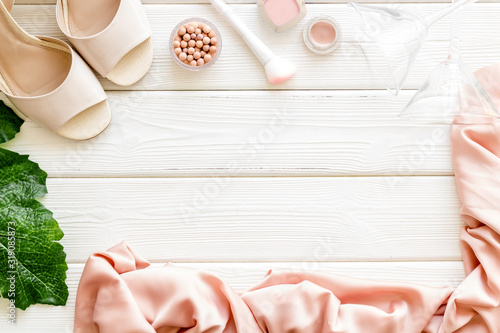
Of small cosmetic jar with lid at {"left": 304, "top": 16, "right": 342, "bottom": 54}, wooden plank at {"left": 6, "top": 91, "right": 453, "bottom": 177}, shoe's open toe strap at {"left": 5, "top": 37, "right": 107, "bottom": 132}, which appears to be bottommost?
wooden plank at {"left": 6, "top": 91, "right": 453, "bottom": 177}

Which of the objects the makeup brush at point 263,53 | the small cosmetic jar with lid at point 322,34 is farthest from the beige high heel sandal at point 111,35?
the small cosmetic jar with lid at point 322,34

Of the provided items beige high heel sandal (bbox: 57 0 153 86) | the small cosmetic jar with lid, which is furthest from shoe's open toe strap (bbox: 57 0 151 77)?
the small cosmetic jar with lid

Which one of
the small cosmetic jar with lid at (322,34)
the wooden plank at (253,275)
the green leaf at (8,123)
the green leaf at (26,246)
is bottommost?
the wooden plank at (253,275)

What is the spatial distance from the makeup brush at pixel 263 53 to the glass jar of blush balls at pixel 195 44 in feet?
0.14

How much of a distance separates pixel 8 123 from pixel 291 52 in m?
0.63

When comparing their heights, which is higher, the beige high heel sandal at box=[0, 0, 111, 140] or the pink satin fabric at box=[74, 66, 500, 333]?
the beige high heel sandal at box=[0, 0, 111, 140]

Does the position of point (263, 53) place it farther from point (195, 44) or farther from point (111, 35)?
point (111, 35)

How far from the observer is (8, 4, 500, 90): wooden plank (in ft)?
3.40

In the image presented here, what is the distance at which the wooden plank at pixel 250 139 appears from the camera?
103 cm

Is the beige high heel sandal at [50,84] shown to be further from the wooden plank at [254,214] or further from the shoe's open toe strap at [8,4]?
the wooden plank at [254,214]

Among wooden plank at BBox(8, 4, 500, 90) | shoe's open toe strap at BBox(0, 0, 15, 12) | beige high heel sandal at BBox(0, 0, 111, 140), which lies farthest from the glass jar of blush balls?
shoe's open toe strap at BBox(0, 0, 15, 12)

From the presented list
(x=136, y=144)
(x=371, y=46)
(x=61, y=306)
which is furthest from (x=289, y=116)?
(x=61, y=306)

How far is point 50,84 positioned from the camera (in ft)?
3.38

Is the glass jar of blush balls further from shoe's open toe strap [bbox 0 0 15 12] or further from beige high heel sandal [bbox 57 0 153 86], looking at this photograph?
shoe's open toe strap [bbox 0 0 15 12]
